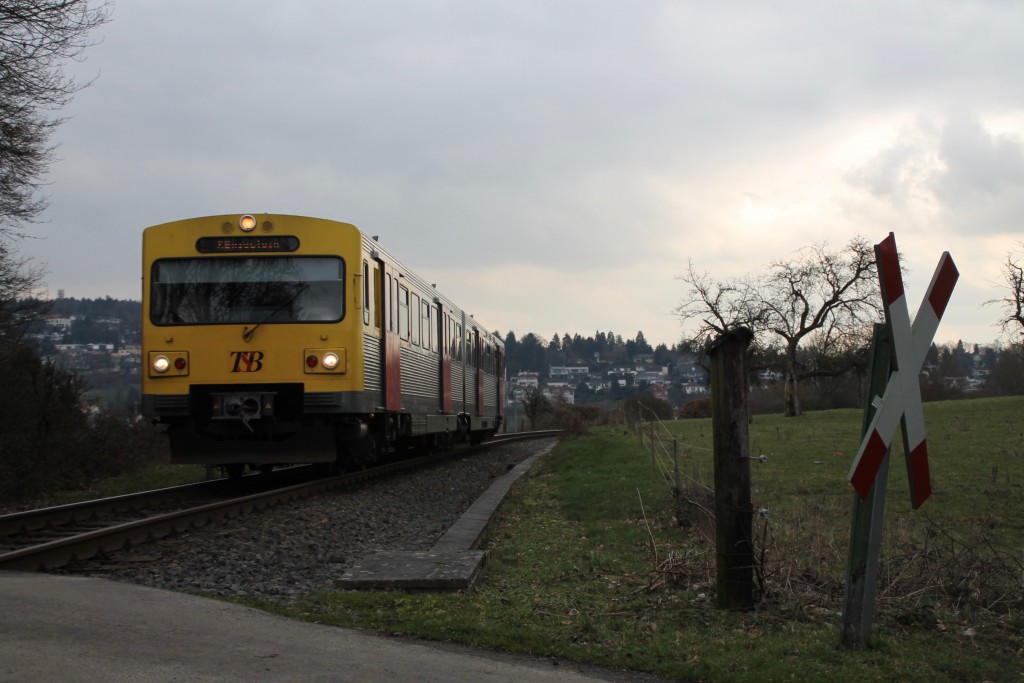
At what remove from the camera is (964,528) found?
1130 cm

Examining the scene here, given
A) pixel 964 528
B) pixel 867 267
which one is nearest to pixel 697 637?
pixel 964 528

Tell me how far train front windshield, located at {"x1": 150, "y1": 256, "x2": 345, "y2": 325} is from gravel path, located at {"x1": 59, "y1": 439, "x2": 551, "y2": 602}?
101 inches

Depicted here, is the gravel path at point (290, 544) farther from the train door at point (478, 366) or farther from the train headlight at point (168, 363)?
the train door at point (478, 366)

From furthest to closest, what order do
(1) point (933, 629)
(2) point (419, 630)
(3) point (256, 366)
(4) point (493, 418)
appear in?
(4) point (493, 418) → (3) point (256, 366) → (1) point (933, 629) → (2) point (419, 630)

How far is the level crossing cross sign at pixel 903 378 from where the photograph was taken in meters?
4.90

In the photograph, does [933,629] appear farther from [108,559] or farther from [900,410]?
[108,559]

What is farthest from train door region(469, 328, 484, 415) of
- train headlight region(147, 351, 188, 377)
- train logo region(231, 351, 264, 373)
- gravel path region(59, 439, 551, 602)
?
train headlight region(147, 351, 188, 377)

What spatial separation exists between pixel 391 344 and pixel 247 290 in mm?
2757

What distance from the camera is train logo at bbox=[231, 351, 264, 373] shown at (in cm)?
1285

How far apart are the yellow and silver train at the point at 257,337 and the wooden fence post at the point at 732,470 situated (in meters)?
7.42

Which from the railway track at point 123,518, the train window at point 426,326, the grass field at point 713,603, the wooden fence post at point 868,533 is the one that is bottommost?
the grass field at point 713,603

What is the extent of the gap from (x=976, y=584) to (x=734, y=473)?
225 cm

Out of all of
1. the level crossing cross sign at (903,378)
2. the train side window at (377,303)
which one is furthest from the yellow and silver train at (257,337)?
the level crossing cross sign at (903,378)

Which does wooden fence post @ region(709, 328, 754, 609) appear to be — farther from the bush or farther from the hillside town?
the hillside town
